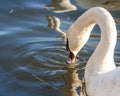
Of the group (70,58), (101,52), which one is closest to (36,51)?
(70,58)

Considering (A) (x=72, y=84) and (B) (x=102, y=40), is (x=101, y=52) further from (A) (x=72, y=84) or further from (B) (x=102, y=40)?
(A) (x=72, y=84)

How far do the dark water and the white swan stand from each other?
0.51m

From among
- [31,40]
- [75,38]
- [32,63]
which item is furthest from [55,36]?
[75,38]

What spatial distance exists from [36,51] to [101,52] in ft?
5.71

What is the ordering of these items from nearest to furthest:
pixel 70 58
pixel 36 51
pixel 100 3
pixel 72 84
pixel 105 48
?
pixel 105 48, pixel 72 84, pixel 70 58, pixel 36 51, pixel 100 3

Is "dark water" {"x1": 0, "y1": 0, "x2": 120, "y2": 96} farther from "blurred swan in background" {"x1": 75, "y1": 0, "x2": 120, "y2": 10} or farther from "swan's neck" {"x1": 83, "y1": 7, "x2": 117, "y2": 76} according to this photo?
"swan's neck" {"x1": 83, "y1": 7, "x2": 117, "y2": 76}

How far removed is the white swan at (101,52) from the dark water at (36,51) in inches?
Result: 20.2

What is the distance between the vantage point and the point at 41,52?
25.3 ft

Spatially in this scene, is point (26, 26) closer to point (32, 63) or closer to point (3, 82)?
point (32, 63)

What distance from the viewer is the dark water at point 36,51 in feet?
22.4

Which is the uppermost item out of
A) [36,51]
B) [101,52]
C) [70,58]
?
[101,52]

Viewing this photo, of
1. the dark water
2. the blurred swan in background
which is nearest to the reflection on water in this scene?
the dark water

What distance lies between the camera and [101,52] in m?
6.25

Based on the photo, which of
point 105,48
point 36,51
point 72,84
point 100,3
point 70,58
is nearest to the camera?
point 105,48
